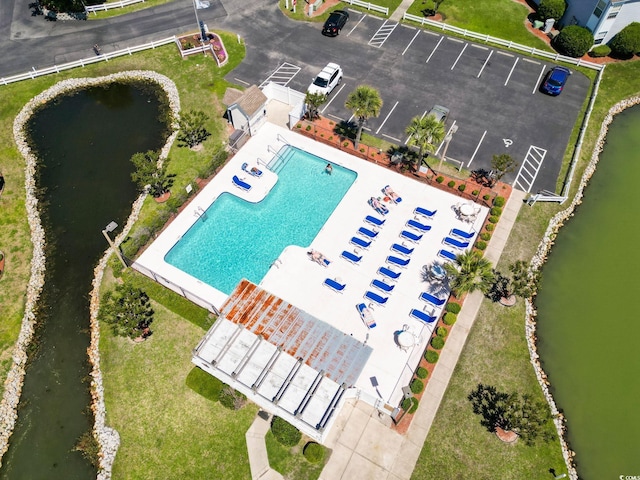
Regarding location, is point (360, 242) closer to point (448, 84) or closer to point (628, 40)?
point (448, 84)

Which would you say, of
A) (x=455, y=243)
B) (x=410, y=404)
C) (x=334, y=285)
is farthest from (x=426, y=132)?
(x=410, y=404)

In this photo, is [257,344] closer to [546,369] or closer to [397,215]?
[397,215]

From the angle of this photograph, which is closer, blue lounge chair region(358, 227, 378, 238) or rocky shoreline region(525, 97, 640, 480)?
rocky shoreline region(525, 97, 640, 480)

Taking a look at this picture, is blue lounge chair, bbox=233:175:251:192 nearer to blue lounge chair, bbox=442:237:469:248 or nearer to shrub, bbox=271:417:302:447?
blue lounge chair, bbox=442:237:469:248

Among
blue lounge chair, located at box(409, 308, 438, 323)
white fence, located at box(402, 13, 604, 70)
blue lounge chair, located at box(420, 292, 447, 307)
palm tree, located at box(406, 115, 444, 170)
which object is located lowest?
blue lounge chair, located at box(409, 308, 438, 323)

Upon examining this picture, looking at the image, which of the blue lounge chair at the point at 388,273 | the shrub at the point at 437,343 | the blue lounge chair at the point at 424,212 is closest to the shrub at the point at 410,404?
the shrub at the point at 437,343

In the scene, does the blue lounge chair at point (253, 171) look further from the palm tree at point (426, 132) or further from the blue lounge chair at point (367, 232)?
the palm tree at point (426, 132)

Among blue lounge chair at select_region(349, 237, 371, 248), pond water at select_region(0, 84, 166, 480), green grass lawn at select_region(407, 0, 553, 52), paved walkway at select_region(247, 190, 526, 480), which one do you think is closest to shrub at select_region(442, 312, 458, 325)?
paved walkway at select_region(247, 190, 526, 480)
